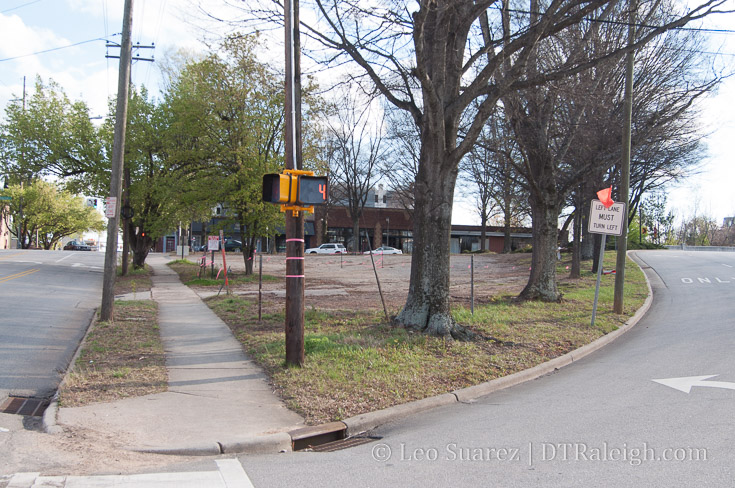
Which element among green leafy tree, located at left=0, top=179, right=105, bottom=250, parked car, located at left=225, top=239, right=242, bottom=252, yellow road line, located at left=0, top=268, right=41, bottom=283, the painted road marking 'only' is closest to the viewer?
yellow road line, located at left=0, top=268, right=41, bottom=283

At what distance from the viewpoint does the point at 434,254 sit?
387 inches

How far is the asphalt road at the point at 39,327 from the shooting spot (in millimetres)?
7258

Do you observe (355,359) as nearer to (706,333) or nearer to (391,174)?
(706,333)

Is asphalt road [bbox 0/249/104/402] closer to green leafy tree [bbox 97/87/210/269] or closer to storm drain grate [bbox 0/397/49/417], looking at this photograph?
storm drain grate [bbox 0/397/49/417]

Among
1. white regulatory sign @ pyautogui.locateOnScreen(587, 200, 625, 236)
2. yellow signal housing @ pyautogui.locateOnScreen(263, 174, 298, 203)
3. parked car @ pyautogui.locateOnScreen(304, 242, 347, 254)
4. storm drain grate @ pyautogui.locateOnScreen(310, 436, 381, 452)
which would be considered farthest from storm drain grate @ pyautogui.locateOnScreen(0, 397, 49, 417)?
parked car @ pyautogui.locateOnScreen(304, 242, 347, 254)

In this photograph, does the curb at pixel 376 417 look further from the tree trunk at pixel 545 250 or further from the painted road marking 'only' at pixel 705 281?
the painted road marking 'only' at pixel 705 281

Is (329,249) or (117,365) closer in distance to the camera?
(117,365)

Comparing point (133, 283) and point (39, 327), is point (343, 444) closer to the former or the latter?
point (39, 327)

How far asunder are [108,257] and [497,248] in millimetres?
64317

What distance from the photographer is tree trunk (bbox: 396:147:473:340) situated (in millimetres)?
9758

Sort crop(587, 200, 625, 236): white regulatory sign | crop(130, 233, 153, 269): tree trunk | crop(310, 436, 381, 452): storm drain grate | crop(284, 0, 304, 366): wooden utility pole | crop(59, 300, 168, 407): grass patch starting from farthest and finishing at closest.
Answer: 1. crop(130, 233, 153, 269): tree trunk
2. crop(587, 200, 625, 236): white regulatory sign
3. crop(284, 0, 304, 366): wooden utility pole
4. crop(59, 300, 168, 407): grass patch
5. crop(310, 436, 381, 452): storm drain grate

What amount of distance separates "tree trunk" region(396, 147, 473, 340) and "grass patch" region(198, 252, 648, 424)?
0.47 metres

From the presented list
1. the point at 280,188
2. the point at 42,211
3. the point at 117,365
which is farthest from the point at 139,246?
the point at 42,211

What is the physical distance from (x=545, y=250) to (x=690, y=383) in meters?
8.65
